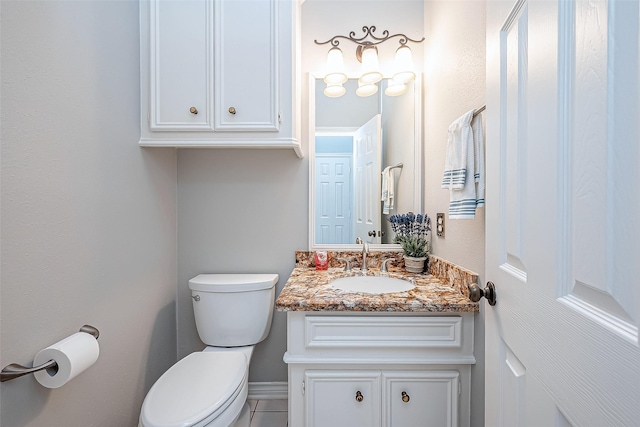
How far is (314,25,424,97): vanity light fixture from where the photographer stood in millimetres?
1645

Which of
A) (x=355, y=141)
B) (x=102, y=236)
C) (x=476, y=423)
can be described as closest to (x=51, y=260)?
(x=102, y=236)

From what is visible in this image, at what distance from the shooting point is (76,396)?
1.01m

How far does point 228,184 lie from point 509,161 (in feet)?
4.72

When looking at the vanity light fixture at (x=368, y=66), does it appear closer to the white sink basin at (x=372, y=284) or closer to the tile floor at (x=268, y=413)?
the white sink basin at (x=372, y=284)

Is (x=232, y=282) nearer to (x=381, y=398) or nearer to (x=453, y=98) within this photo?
(x=381, y=398)

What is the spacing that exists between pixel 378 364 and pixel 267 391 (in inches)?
37.6

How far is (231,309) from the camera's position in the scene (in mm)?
1518

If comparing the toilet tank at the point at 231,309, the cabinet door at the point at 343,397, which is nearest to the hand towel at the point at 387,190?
the toilet tank at the point at 231,309

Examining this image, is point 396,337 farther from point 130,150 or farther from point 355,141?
point 130,150

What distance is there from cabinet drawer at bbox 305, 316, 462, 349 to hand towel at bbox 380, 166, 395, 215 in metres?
0.74

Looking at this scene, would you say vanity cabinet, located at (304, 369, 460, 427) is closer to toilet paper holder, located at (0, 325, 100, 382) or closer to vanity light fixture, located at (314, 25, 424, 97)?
toilet paper holder, located at (0, 325, 100, 382)

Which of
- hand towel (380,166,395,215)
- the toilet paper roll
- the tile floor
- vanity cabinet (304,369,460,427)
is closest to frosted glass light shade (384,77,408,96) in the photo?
hand towel (380,166,395,215)

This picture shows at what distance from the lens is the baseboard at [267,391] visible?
1763mm

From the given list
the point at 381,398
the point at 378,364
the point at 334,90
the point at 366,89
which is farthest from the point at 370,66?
the point at 381,398
